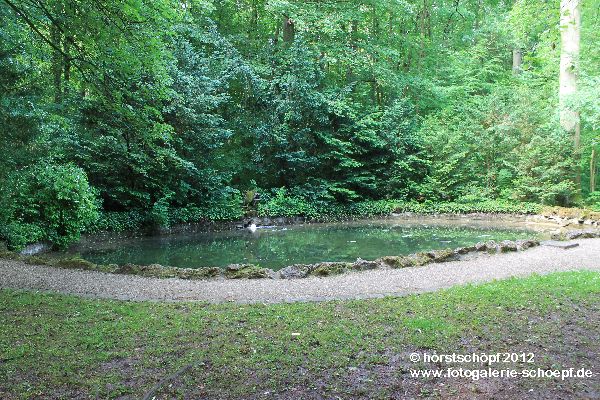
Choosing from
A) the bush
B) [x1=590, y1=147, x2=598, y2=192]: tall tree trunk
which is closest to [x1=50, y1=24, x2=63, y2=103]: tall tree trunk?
the bush

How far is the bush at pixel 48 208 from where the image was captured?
9.10 meters

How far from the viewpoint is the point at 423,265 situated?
8148 millimetres

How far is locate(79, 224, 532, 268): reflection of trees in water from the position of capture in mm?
10062

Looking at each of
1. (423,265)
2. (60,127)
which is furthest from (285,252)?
(60,127)

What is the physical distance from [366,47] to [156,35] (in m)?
15.3

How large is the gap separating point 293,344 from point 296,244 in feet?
27.1

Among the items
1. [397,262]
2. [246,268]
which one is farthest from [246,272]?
[397,262]

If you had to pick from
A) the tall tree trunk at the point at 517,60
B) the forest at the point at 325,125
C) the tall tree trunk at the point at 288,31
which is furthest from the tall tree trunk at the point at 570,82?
the tall tree trunk at the point at 288,31

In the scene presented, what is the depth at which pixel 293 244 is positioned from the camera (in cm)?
1212

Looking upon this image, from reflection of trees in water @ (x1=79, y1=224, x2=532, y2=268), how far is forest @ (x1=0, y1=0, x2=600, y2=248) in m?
1.43

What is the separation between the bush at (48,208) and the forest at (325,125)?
0.03 meters

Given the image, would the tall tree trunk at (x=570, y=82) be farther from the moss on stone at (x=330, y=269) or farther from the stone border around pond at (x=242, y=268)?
the moss on stone at (x=330, y=269)

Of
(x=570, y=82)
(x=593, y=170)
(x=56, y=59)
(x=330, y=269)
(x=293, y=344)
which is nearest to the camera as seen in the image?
(x=293, y=344)

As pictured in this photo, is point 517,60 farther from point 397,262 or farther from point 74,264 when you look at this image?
point 74,264
